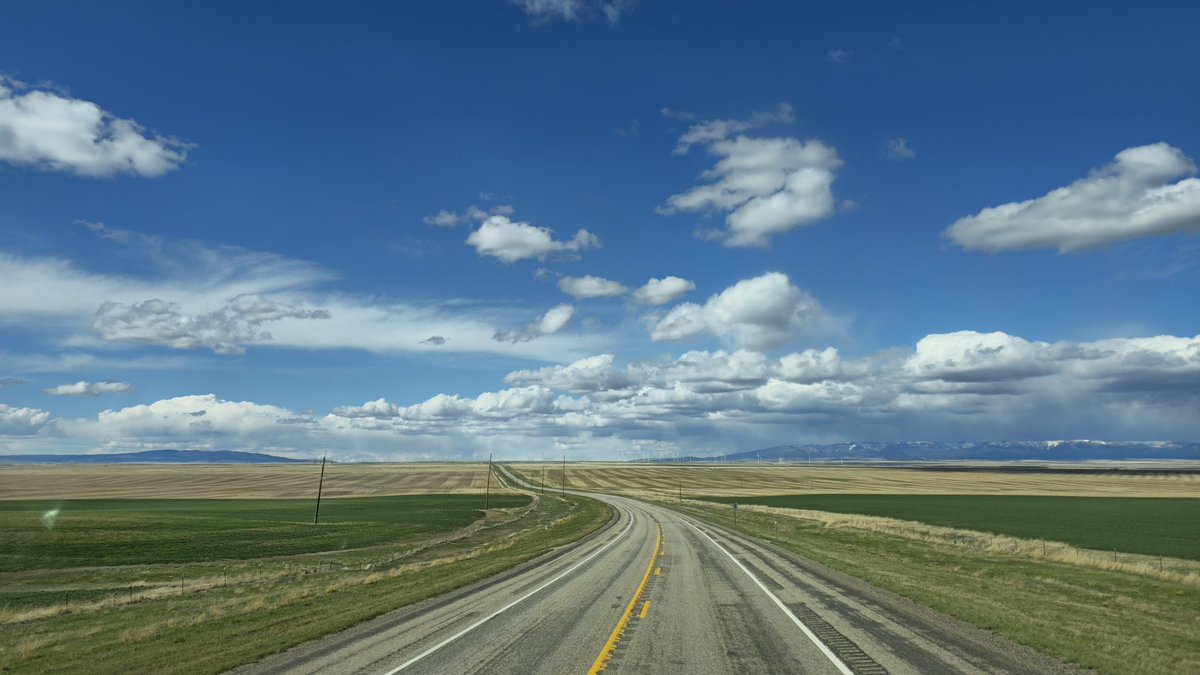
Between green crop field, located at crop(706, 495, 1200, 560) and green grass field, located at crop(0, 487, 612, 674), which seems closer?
green grass field, located at crop(0, 487, 612, 674)

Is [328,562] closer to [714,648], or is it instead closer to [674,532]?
[674,532]

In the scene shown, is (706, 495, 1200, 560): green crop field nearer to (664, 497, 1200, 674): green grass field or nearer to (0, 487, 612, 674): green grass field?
(664, 497, 1200, 674): green grass field

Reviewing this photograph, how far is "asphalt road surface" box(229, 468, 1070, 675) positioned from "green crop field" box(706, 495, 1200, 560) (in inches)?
1532

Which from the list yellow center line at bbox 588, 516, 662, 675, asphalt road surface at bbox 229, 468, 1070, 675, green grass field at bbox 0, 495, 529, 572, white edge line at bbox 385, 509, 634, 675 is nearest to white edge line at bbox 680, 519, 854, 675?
asphalt road surface at bbox 229, 468, 1070, 675

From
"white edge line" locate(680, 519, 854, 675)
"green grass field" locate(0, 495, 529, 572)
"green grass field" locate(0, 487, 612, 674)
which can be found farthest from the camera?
"green grass field" locate(0, 495, 529, 572)

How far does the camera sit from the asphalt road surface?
495 inches

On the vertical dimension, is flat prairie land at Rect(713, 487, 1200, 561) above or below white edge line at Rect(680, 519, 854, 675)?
below

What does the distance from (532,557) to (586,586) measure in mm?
11182

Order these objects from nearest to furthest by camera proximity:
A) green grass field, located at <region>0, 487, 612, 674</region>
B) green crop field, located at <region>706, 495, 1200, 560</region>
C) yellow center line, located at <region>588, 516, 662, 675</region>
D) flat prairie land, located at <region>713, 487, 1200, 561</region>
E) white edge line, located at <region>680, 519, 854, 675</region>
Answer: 1. white edge line, located at <region>680, 519, 854, 675</region>
2. yellow center line, located at <region>588, 516, 662, 675</region>
3. green grass field, located at <region>0, 487, 612, 674</region>
4. flat prairie land, located at <region>713, 487, 1200, 561</region>
5. green crop field, located at <region>706, 495, 1200, 560</region>

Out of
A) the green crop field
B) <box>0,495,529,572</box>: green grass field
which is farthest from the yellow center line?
the green crop field

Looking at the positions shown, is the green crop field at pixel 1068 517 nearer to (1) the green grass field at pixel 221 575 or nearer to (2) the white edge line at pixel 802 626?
(2) the white edge line at pixel 802 626

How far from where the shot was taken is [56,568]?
42.2m

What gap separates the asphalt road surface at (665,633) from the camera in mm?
12562

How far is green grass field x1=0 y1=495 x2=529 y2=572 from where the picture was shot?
1838 inches
